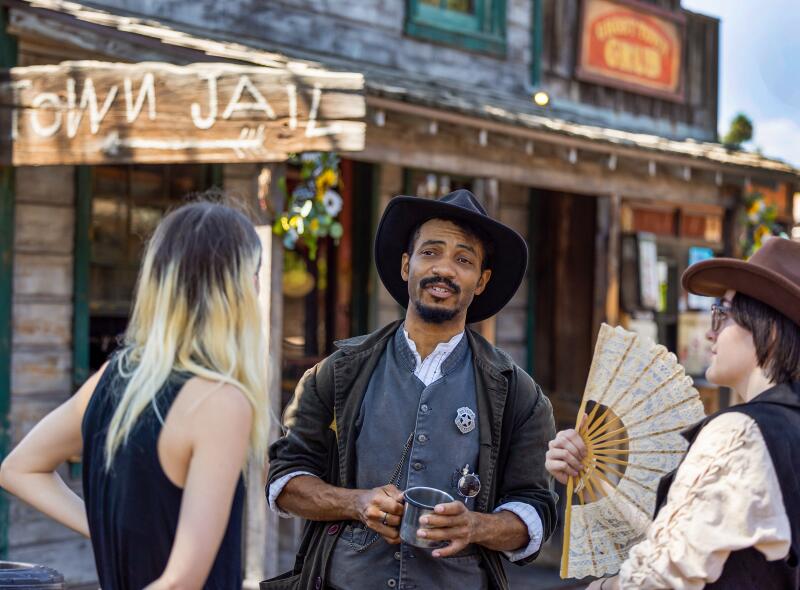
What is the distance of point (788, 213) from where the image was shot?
10.3 metres

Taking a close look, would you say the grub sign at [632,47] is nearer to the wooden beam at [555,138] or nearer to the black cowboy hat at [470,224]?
the wooden beam at [555,138]

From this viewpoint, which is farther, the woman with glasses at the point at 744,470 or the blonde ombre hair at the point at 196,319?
the woman with glasses at the point at 744,470

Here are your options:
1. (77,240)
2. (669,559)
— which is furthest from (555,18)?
(669,559)

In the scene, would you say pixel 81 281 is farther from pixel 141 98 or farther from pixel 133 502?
pixel 133 502

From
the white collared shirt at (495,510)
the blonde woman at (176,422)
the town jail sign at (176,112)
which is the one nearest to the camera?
the blonde woman at (176,422)

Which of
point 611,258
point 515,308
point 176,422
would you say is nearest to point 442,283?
point 176,422

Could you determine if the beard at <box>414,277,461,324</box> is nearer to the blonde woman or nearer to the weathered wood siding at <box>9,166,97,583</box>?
the blonde woman

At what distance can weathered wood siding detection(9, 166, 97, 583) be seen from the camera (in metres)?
5.90

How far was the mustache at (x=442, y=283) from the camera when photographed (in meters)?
2.97

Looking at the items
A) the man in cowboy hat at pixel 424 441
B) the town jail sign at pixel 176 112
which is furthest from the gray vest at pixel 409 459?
the town jail sign at pixel 176 112

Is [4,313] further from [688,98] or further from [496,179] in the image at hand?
[688,98]

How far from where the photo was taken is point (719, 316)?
104 inches

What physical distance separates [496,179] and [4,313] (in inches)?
127

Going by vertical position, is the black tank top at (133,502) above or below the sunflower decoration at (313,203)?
below
